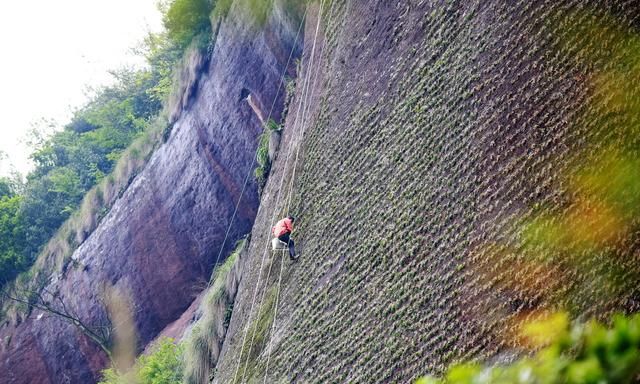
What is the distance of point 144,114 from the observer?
32656 mm

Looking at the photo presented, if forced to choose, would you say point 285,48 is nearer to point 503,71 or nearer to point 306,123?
point 306,123

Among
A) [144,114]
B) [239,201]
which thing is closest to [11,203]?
A: [144,114]

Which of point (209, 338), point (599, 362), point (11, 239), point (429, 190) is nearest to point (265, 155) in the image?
point (209, 338)

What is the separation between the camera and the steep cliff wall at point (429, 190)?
7.46 m

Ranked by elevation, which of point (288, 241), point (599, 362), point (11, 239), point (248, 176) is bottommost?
point (599, 362)

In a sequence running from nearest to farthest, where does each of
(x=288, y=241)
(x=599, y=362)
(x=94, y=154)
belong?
(x=599, y=362) → (x=288, y=241) → (x=94, y=154)

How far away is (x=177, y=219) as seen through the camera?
2070cm

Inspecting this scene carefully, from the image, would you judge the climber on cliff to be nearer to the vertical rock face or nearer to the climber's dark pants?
the climber's dark pants

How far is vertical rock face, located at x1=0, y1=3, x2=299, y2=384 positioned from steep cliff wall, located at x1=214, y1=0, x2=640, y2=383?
4706 millimetres

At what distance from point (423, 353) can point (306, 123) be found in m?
6.23

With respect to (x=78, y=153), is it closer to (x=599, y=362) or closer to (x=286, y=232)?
(x=286, y=232)

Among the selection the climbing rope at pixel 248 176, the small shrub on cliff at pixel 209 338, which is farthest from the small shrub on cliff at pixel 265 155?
the small shrub on cliff at pixel 209 338

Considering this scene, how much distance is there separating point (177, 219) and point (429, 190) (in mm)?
12556

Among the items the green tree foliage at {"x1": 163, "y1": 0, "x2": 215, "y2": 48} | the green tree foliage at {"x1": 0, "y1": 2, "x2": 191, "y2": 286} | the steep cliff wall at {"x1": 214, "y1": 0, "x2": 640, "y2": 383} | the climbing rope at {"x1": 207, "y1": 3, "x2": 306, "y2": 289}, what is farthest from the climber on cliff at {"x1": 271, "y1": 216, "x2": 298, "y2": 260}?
the green tree foliage at {"x1": 0, "y1": 2, "x2": 191, "y2": 286}
